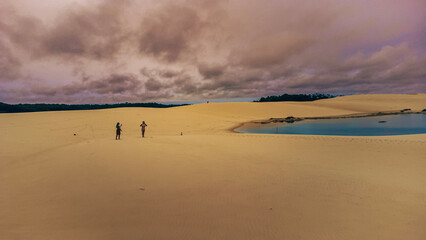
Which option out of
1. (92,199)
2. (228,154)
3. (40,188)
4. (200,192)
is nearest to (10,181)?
(40,188)

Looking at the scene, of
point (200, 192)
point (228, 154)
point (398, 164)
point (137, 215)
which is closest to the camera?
point (137, 215)

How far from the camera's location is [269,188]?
6406 millimetres

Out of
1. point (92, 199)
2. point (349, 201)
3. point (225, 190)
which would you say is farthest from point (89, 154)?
point (349, 201)

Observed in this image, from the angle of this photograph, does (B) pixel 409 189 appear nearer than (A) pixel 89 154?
Yes

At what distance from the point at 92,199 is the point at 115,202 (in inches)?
28.3

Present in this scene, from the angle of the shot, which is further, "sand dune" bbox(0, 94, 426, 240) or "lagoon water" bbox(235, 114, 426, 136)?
"lagoon water" bbox(235, 114, 426, 136)

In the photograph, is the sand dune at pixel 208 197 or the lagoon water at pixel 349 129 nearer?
the sand dune at pixel 208 197

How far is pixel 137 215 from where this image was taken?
15.8 ft

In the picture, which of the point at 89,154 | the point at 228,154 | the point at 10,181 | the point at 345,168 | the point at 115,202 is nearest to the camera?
the point at 115,202

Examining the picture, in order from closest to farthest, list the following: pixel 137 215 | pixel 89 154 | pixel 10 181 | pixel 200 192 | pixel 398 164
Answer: pixel 137 215 < pixel 200 192 < pixel 10 181 < pixel 398 164 < pixel 89 154

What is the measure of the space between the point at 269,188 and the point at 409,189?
4.36 meters

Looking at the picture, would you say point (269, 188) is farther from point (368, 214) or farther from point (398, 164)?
point (398, 164)

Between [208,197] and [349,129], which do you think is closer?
[208,197]

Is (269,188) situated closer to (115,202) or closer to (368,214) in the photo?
(368,214)
